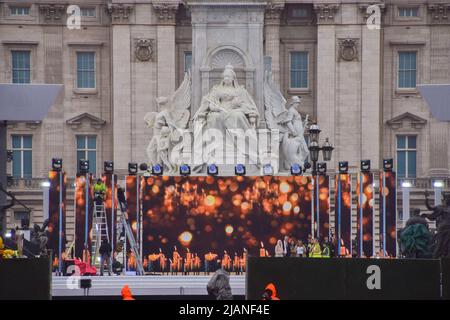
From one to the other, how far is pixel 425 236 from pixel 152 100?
55605 millimetres

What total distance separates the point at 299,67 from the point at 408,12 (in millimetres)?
6324

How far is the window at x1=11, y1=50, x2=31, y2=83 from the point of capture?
122625mm

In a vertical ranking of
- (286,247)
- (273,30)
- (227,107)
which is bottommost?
(286,247)

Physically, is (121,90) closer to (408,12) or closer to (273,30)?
(273,30)

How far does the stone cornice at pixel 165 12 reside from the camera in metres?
122

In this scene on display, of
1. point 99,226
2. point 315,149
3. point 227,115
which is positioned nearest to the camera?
point 315,149

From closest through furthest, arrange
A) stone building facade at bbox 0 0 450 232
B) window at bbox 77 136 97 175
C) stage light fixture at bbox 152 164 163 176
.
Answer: stage light fixture at bbox 152 164 163 176, stone building facade at bbox 0 0 450 232, window at bbox 77 136 97 175

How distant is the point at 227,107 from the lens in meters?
86.9

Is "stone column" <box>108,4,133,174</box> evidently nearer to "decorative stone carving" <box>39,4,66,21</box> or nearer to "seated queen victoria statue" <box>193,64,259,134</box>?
"decorative stone carving" <box>39,4,66,21</box>

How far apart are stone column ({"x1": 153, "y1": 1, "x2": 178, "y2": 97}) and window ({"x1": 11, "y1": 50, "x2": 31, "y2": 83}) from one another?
22.1 ft

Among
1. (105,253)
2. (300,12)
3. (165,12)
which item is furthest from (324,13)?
(105,253)

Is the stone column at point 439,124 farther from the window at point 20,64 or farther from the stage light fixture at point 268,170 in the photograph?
the stage light fixture at point 268,170

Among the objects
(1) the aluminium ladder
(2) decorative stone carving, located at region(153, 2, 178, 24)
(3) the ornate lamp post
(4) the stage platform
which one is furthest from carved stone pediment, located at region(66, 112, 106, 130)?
(4) the stage platform
